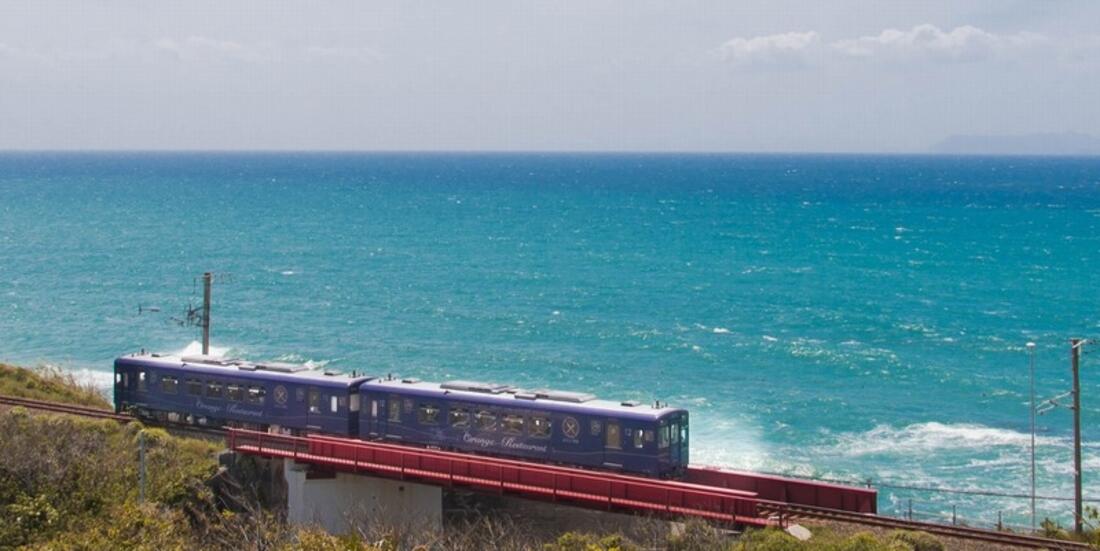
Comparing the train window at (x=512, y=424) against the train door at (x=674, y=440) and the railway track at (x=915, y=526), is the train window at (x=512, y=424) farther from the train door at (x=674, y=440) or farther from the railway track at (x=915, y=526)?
the railway track at (x=915, y=526)

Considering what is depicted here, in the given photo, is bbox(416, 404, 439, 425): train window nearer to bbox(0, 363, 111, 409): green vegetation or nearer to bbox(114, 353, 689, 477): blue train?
bbox(114, 353, 689, 477): blue train

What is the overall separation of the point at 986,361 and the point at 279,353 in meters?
38.3

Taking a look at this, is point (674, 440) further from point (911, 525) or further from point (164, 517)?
point (164, 517)

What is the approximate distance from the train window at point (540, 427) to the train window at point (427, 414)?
343cm

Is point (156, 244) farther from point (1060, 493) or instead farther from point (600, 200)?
point (1060, 493)

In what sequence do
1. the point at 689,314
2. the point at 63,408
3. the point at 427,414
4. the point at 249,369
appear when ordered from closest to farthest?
the point at 427,414, the point at 249,369, the point at 63,408, the point at 689,314

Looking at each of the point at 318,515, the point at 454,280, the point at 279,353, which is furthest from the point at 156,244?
the point at 318,515

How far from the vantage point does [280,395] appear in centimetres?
4228

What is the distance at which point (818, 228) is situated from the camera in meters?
144

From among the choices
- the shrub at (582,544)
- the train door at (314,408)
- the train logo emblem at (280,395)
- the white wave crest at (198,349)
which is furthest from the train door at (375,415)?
the white wave crest at (198,349)

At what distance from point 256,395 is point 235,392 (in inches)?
39.1

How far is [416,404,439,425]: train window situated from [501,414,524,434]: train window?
2.36m

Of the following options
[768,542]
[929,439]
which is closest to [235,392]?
[768,542]

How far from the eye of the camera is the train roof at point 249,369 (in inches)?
1636
